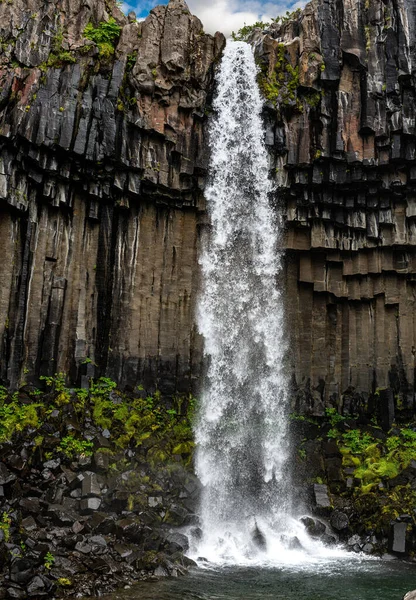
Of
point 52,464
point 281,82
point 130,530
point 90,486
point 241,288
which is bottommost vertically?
point 130,530

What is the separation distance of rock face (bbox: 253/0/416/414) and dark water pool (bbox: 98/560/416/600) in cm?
821

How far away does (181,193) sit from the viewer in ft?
70.7

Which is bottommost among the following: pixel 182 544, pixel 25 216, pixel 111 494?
pixel 182 544

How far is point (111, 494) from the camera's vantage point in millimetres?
15320

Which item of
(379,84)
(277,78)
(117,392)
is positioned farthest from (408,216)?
(117,392)

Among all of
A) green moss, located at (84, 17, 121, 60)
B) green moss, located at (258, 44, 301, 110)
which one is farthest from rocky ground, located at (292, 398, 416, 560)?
green moss, located at (84, 17, 121, 60)

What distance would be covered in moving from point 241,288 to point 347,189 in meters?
4.90

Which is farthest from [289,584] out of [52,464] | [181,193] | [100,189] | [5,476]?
[100,189]

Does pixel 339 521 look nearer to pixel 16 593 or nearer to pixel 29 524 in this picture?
pixel 29 524

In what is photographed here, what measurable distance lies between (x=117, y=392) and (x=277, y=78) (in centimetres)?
1212

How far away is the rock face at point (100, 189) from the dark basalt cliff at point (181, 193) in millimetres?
50

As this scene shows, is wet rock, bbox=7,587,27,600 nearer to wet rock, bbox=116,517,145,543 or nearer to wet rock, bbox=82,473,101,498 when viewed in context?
wet rock, bbox=116,517,145,543

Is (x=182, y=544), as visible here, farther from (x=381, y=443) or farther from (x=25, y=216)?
(x=25, y=216)

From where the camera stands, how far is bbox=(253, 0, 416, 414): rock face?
20.9 m
